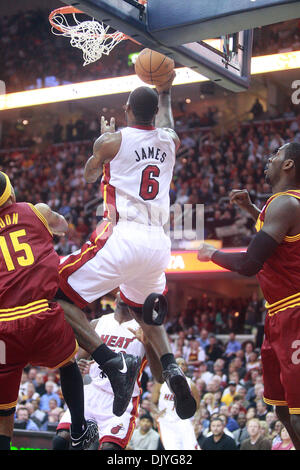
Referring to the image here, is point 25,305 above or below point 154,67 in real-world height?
below

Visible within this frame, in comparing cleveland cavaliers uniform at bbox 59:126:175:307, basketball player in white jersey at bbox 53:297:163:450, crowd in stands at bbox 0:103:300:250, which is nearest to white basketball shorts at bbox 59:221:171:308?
cleveland cavaliers uniform at bbox 59:126:175:307

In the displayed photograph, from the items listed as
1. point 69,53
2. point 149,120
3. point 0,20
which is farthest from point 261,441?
point 0,20

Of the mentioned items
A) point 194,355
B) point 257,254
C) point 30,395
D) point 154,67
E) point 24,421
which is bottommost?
point 30,395

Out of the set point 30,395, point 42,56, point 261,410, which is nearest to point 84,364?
point 261,410

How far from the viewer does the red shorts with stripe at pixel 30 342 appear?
4156mm

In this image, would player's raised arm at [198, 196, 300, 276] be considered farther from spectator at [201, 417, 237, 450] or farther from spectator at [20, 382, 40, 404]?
spectator at [20, 382, 40, 404]

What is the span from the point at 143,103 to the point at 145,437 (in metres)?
6.67

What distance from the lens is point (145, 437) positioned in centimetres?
1013

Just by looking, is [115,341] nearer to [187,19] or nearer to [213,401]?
[187,19]

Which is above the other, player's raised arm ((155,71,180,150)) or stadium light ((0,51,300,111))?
stadium light ((0,51,300,111))

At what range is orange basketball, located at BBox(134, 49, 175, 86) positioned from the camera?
5.21 metres

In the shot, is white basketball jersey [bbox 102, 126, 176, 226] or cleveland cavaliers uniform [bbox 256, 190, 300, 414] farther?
white basketball jersey [bbox 102, 126, 176, 226]

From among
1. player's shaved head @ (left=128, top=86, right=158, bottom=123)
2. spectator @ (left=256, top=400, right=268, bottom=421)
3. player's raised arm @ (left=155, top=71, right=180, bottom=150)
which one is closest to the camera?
player's shaved head @ (left=128, top=86, right=158, bottom=123)

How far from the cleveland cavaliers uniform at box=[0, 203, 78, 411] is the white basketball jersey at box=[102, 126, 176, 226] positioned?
1.90 feet
